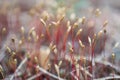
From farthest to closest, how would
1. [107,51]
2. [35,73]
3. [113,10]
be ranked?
[113,10] < [107,51] < [35,73]

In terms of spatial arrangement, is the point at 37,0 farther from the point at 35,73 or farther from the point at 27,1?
the point at 35,73

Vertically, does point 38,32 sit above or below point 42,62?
above

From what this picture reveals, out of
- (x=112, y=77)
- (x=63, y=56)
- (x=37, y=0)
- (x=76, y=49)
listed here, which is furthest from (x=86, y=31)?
(x=37, y=0)

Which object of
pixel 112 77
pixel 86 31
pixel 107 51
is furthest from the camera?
pixel 86 31

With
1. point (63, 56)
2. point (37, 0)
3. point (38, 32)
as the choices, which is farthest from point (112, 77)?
point (37, 0)

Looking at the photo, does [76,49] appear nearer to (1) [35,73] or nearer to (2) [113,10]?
(1) [35,73]

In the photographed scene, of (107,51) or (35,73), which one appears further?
(107,51)
